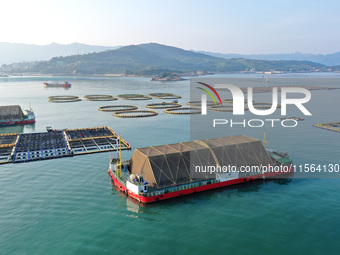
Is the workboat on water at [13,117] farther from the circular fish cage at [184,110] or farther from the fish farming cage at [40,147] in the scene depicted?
the circular fish cage at [184,110]

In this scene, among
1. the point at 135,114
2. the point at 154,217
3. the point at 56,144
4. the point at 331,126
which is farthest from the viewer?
the point at 135,114

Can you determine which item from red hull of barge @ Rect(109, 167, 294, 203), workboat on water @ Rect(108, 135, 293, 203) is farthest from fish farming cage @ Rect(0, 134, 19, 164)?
red hull of barge @ Rect(109, 167, 294, 203)

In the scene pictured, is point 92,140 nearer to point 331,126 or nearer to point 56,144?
point 56,144

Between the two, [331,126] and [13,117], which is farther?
[13,117]

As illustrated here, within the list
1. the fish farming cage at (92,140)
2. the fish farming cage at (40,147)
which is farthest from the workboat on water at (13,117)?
the fish farming cage at (92,140)

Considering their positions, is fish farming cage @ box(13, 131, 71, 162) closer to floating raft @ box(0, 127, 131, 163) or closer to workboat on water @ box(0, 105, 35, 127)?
floating raft @ box(0, 127, 131, 163)

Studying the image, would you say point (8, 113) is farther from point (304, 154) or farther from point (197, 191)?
point (304, 154)

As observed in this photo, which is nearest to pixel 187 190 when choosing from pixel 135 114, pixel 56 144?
pixel 56 144
